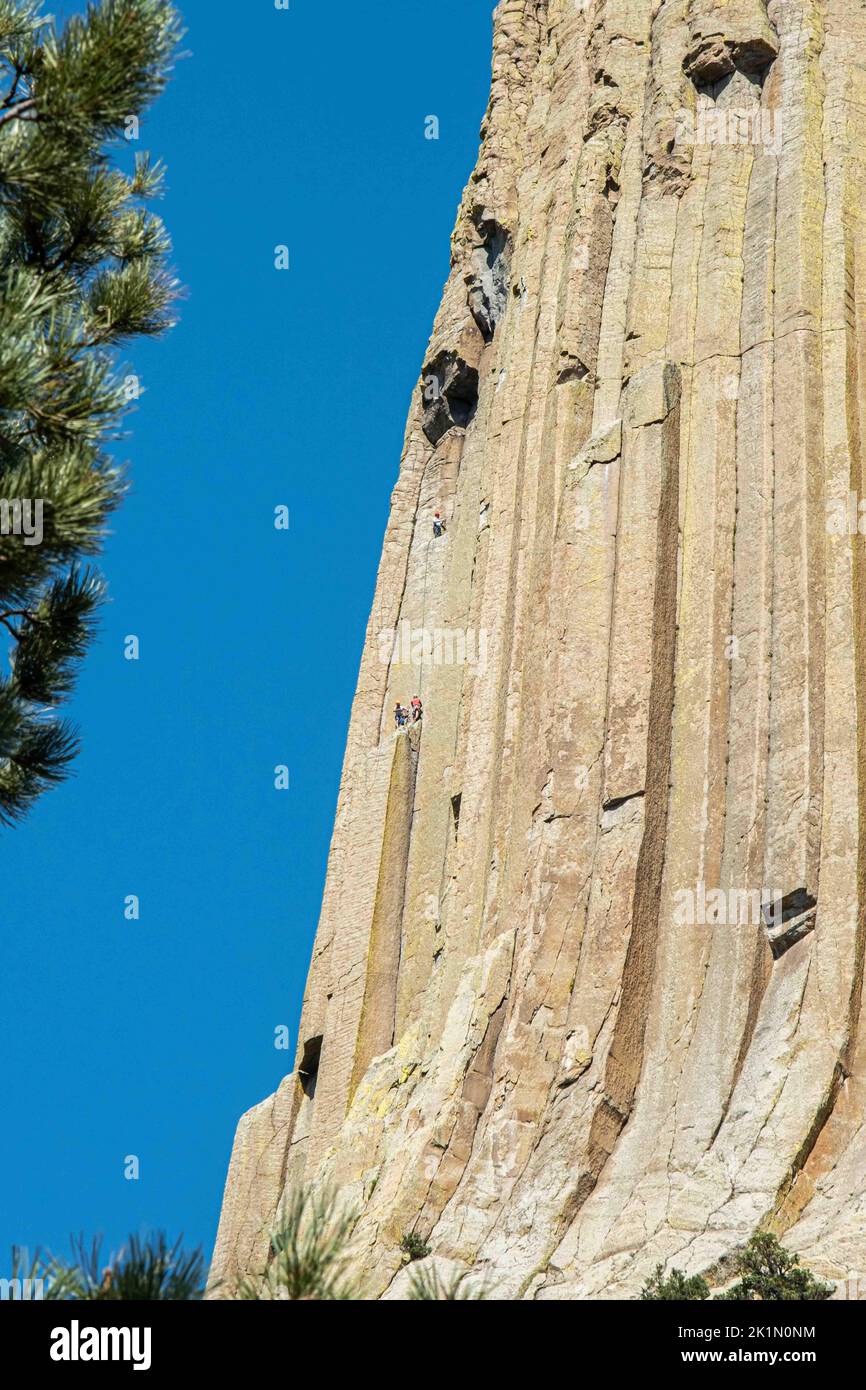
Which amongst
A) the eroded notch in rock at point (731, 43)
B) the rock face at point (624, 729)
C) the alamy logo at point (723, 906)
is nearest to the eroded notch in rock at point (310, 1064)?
the rock face at point (624, 729)

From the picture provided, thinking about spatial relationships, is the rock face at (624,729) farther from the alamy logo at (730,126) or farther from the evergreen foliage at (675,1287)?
the evergreen foliage at (675,1287)

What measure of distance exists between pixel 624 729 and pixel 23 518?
59.4 ft

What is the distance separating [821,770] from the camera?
2925 centimetres

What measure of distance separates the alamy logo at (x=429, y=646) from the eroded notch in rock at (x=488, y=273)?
674cm

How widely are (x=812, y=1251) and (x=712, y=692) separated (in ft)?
33.4

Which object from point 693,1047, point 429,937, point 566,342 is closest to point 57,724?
point 693,1047

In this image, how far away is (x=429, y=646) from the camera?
138ft

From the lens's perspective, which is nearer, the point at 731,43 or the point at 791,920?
the point at 791,920

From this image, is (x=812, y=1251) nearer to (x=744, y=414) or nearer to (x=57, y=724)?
(x=57, y=724)

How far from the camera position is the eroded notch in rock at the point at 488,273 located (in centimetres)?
4434

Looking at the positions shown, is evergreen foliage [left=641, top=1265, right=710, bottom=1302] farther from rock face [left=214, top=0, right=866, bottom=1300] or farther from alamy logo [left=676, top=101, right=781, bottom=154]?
alamy logo [left=676, top=101, right=781, bottom=154]
